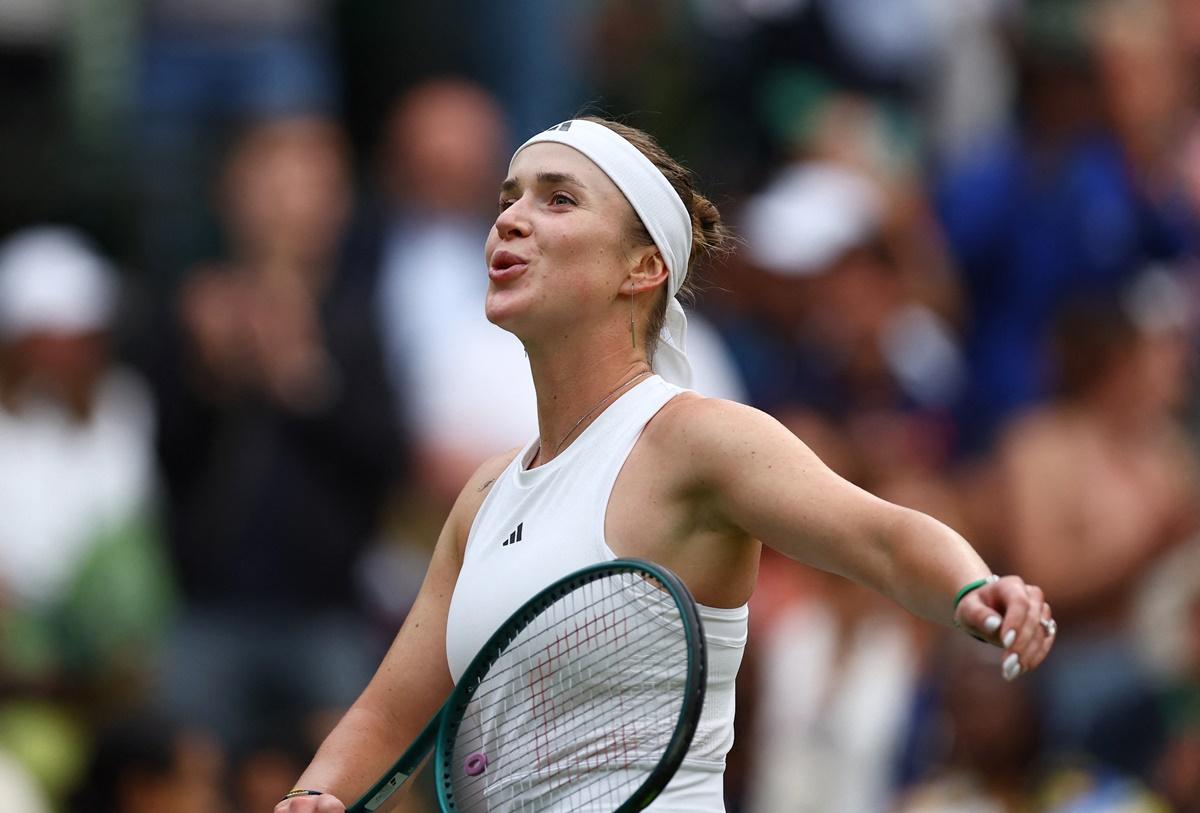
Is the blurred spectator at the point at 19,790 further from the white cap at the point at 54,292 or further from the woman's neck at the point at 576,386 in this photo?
the woman's neck at the point at 576,386

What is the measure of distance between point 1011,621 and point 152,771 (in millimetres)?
4401

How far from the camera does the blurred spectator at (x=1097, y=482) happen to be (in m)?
7.45

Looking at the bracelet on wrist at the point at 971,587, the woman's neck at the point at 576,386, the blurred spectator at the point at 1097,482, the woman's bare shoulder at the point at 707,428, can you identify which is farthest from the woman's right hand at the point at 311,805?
the blurred spectator at the point at 1097,482

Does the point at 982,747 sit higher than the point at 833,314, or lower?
lower

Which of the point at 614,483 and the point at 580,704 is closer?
the point at 580,704

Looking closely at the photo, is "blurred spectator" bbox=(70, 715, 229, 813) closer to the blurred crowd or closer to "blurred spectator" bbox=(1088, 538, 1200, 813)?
the blurred crowd

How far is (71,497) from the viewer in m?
8.09

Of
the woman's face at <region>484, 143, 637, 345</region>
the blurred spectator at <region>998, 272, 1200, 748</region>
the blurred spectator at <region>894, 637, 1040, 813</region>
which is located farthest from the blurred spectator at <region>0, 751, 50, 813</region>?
the woman's face at <region>484, 143, 637, 345</region>

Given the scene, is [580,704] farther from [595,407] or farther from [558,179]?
[558,179]

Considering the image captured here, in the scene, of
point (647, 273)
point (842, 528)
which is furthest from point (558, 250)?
point (842, 528)

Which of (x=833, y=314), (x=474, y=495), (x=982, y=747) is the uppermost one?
(x=474, y=495)

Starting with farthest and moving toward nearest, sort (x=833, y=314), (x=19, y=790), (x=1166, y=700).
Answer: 1. (x=833, y=314)
2. (x=19, y=790)
3. (x=1166, y=700)

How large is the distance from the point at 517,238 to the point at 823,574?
11.8 feet

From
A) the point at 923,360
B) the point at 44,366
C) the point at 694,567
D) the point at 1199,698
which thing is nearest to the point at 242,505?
the point at 44,366
